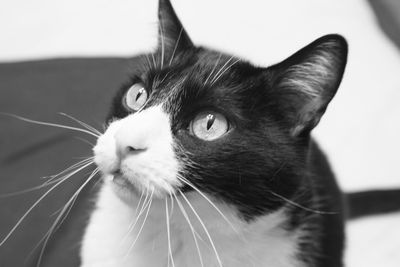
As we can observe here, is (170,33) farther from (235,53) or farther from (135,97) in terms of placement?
(235,53)

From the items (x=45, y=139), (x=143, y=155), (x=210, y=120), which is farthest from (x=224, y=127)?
(x=45, y=139)

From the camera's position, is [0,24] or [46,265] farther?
[0,24]

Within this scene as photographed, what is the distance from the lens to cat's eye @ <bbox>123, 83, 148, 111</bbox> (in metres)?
0.69

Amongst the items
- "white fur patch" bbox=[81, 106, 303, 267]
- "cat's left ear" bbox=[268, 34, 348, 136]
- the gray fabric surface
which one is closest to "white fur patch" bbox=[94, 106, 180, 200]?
"white fur patch" bbox=[81, 106, 303, 267]

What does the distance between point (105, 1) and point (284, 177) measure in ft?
3.62

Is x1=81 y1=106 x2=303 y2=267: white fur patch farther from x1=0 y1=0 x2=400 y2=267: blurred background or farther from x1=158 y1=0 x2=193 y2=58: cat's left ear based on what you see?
x1=0 y1=0 x2=400 y2=267: blurred background

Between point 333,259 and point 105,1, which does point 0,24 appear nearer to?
point 105,1

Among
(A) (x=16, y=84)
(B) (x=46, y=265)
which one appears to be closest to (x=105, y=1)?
(A) (x=16, y=84)

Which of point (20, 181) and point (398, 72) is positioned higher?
point (20, 181)

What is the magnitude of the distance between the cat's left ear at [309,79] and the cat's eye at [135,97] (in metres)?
0.19

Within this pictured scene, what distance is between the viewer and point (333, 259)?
0.87 meters

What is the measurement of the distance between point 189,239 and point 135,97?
225mm

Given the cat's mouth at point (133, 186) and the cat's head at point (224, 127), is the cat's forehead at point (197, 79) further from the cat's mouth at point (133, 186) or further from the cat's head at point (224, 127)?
the cat's mouth at point (133, 186)

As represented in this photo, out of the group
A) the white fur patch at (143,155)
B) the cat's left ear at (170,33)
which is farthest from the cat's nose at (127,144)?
the cat's left ear at (170,33)
